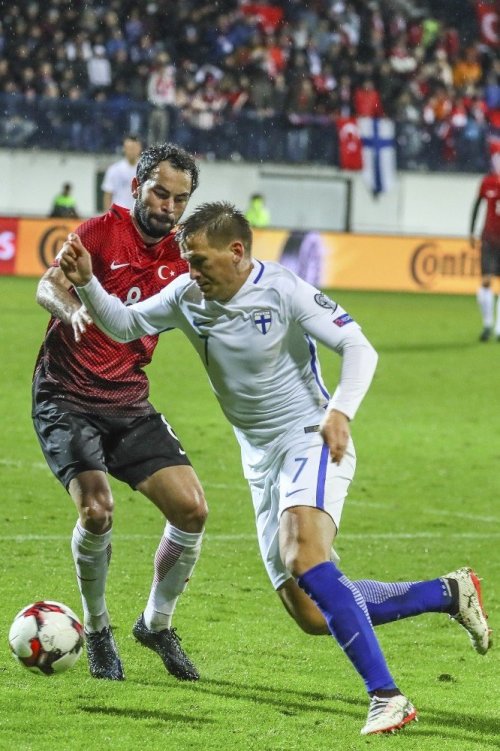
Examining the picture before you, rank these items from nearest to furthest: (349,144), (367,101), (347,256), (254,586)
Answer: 1. (254,586)
2. (347,256)
3. (349,144)
4. (367,101)

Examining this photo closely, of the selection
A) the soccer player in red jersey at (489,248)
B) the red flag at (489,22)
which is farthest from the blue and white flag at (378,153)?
the soccer player in red jersey at (489,248)

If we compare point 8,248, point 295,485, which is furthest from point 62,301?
point 8,248

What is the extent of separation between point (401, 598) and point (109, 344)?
1596 millimetres

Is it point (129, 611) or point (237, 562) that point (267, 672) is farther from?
point (237, 562)

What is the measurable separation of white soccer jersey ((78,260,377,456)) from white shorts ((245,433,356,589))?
0.09 meters

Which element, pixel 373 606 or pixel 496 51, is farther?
pixel 496 51

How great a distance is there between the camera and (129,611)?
654 centimetres

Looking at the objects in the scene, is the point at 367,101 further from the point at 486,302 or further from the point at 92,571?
the point at 92,571

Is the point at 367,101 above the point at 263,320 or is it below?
above

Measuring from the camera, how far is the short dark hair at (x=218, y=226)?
4.97 metres

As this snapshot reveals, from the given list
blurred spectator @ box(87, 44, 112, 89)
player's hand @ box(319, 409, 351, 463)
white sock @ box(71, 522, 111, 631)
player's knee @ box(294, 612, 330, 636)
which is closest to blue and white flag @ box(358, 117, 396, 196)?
blurred spectator @ box(87, 44, 112, 89)

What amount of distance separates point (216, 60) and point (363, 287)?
9.66 meters

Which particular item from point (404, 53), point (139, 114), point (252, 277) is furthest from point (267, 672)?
point (404, 53)

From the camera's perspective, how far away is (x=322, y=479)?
197 inches
